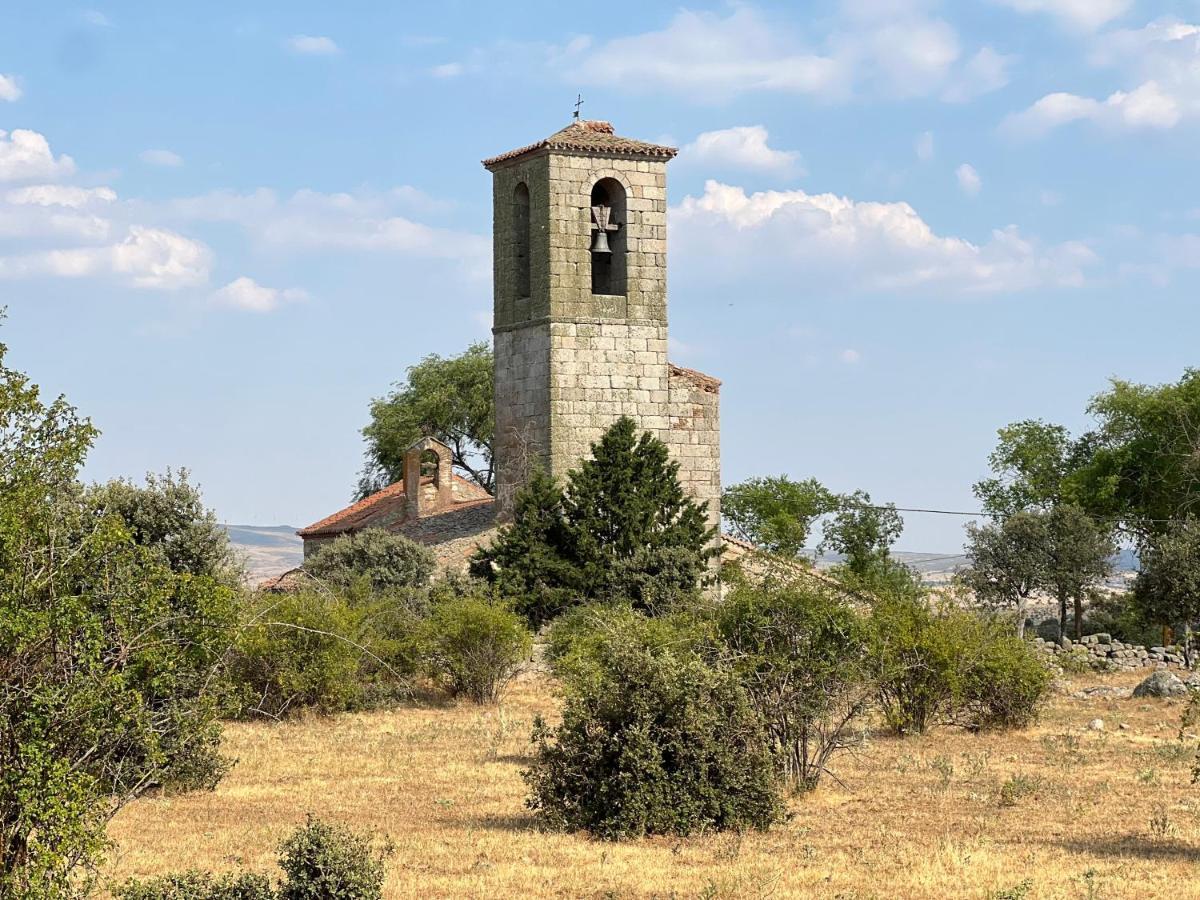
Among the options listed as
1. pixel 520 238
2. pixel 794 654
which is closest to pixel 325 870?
pixel 794 654

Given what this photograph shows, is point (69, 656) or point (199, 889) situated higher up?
point (69, 656)

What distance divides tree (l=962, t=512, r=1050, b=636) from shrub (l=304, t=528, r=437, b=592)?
57.4ft

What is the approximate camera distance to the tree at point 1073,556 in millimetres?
47062

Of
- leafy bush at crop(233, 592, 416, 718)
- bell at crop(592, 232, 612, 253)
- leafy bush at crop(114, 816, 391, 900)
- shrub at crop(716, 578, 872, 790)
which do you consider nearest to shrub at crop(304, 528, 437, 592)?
bell at crop(592, 232, 612, 253)

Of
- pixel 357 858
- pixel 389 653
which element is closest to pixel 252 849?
pixel 357 858

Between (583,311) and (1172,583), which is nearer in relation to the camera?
(583,311)

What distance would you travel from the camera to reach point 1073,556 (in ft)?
155

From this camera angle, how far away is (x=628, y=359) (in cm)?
4028

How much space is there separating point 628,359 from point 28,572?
31.3m

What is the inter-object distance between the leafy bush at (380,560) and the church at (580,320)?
4.98 ft

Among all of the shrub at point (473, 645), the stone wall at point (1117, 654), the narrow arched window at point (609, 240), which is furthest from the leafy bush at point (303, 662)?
the stone wall at point (1117, 654)

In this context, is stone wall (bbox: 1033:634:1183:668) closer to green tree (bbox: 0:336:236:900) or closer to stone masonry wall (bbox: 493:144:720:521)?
stone masonry wall (bbox: 493:144:720:521)

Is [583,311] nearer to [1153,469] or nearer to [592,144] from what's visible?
[592,144]

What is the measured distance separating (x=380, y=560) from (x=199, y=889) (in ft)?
89.5
